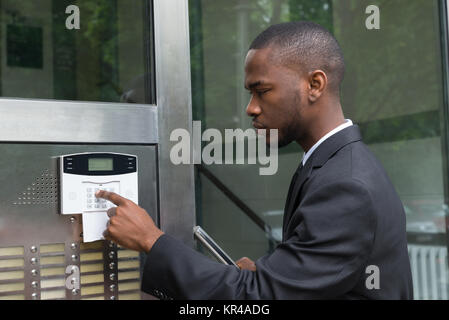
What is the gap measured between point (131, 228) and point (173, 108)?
0.46 meters

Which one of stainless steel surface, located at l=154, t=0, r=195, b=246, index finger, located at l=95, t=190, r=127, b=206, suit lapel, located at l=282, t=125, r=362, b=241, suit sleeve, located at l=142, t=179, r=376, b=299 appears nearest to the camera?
suit sleeve, located at l=142, t=179, r=376, b=299

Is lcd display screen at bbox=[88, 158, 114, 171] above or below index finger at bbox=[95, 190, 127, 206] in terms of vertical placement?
above

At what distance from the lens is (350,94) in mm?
3533

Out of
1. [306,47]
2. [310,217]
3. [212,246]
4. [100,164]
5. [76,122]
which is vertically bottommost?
[212,246]

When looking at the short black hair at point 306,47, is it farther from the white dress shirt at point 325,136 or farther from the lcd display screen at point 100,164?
the lcd display screen at point 100,164

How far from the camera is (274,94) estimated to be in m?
1.29

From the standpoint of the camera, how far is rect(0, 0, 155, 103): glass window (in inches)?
184

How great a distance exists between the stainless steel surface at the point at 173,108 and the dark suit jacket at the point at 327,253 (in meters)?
0.35

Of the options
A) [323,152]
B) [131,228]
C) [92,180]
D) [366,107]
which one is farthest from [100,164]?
[366,107]

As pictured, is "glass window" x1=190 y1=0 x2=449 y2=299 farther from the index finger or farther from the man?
the man

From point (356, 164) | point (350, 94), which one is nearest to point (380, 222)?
point (356, 164)

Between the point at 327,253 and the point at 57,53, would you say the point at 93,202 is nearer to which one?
the point at 327,253

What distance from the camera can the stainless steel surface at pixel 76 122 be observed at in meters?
1.36

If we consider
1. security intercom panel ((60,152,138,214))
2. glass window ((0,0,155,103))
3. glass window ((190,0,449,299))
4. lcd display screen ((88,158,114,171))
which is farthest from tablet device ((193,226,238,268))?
glass window ((0,0,155,103))
